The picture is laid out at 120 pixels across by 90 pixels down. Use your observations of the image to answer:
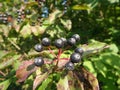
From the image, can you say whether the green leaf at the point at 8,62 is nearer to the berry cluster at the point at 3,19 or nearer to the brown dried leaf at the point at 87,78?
the brown dried leaf at the point at 87,78

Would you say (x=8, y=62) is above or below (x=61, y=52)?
below

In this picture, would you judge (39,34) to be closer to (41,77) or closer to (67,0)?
(67,0)

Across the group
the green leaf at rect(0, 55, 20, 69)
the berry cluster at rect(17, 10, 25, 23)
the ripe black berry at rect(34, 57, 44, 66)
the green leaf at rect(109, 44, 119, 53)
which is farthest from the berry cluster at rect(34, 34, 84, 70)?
the berry cluster at rect(17, 10, 25, 23)

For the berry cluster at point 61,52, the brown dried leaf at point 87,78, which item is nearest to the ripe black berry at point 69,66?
the berry cluster at point 61,52

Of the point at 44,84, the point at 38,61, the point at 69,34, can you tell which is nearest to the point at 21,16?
the point at 69,34

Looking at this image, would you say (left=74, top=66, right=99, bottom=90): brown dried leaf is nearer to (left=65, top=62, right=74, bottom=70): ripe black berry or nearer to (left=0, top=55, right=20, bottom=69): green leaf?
(left=65, top=62, right=74, bottom=70): ripe black berry

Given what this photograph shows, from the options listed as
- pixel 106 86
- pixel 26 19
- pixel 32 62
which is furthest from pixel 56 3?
pixel 32 62

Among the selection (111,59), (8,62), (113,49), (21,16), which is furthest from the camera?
(21,16)

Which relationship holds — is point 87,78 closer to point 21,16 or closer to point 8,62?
point 8,62

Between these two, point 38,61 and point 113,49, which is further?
point 113,49
